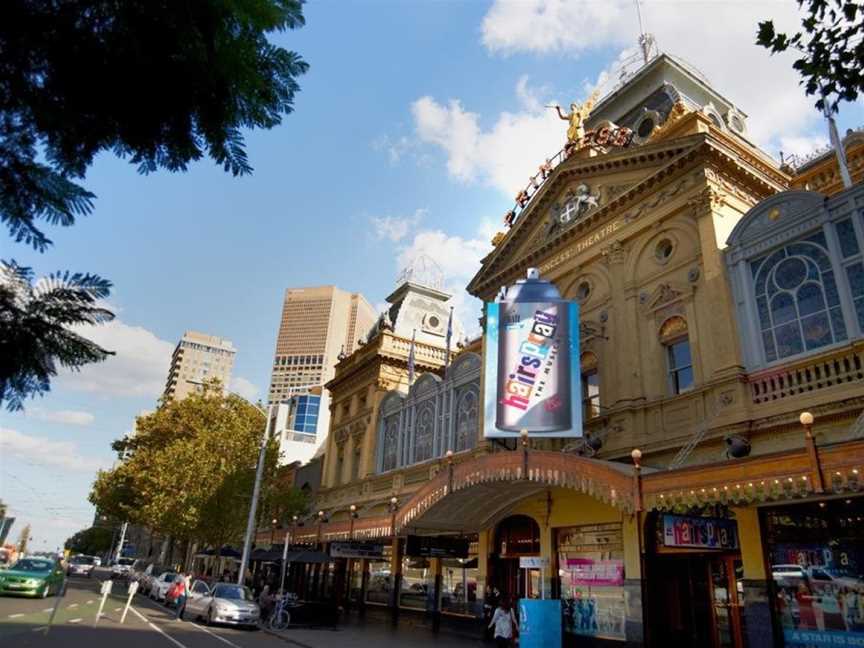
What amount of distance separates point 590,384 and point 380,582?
1640cm

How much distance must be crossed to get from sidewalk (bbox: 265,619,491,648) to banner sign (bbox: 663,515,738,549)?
8547mm

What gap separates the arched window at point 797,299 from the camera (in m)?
15.0

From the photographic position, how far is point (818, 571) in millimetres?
13336

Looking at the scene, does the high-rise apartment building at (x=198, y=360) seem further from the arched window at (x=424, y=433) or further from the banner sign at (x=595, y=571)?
the banner sign at (x=595, y=571)

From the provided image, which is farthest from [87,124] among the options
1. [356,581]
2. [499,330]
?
[356,581]

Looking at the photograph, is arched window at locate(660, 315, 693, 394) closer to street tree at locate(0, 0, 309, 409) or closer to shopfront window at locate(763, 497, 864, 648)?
shopfront window at locate(763, 497, 864, 648)

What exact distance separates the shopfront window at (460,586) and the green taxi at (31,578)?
14.8 metres

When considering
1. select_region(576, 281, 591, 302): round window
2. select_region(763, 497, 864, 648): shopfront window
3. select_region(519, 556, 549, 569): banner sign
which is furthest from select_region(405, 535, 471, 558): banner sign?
select_region(763, 497, 864, 648): shopfront window

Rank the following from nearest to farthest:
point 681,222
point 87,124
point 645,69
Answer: point 87,124
point 681,222
point 645,69

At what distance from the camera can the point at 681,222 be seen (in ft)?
64.4

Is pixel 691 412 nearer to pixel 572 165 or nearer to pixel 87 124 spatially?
pixel 572 165

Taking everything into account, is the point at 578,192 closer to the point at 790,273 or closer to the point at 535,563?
the point at 790,273

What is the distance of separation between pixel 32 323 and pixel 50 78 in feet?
3.09

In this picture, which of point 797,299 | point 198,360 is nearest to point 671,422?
point 797,299
